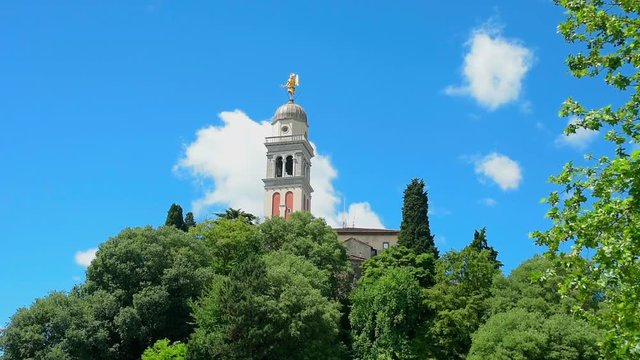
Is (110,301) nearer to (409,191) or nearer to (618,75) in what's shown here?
(409,191)

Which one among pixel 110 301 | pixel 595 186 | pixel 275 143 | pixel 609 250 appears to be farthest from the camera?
pixel 275 143

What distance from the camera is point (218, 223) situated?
182 ft

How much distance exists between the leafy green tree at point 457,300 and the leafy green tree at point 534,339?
344 centimetres

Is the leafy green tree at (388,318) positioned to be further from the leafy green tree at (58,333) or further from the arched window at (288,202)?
the arched window at (288,202)

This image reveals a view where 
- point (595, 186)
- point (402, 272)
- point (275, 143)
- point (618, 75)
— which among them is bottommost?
point (595, 186)

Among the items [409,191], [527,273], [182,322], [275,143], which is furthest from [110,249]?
[275,143]

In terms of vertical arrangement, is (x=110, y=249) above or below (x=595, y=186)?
above

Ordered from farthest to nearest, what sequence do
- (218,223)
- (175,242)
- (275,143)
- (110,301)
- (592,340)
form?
(275,143), (218,223), (175,242), (110,301), (592,340)

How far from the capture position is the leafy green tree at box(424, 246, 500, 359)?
147 feet

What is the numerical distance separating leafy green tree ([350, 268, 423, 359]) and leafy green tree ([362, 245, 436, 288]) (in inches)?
93.2

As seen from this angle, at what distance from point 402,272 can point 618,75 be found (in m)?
31.1

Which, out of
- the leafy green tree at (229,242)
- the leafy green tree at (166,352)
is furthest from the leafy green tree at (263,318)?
the leafy green tree at (229,242)

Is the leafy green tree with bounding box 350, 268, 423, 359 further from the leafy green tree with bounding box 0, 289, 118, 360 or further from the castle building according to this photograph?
the castle building

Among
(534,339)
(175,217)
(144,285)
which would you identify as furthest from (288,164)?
(534,339)
